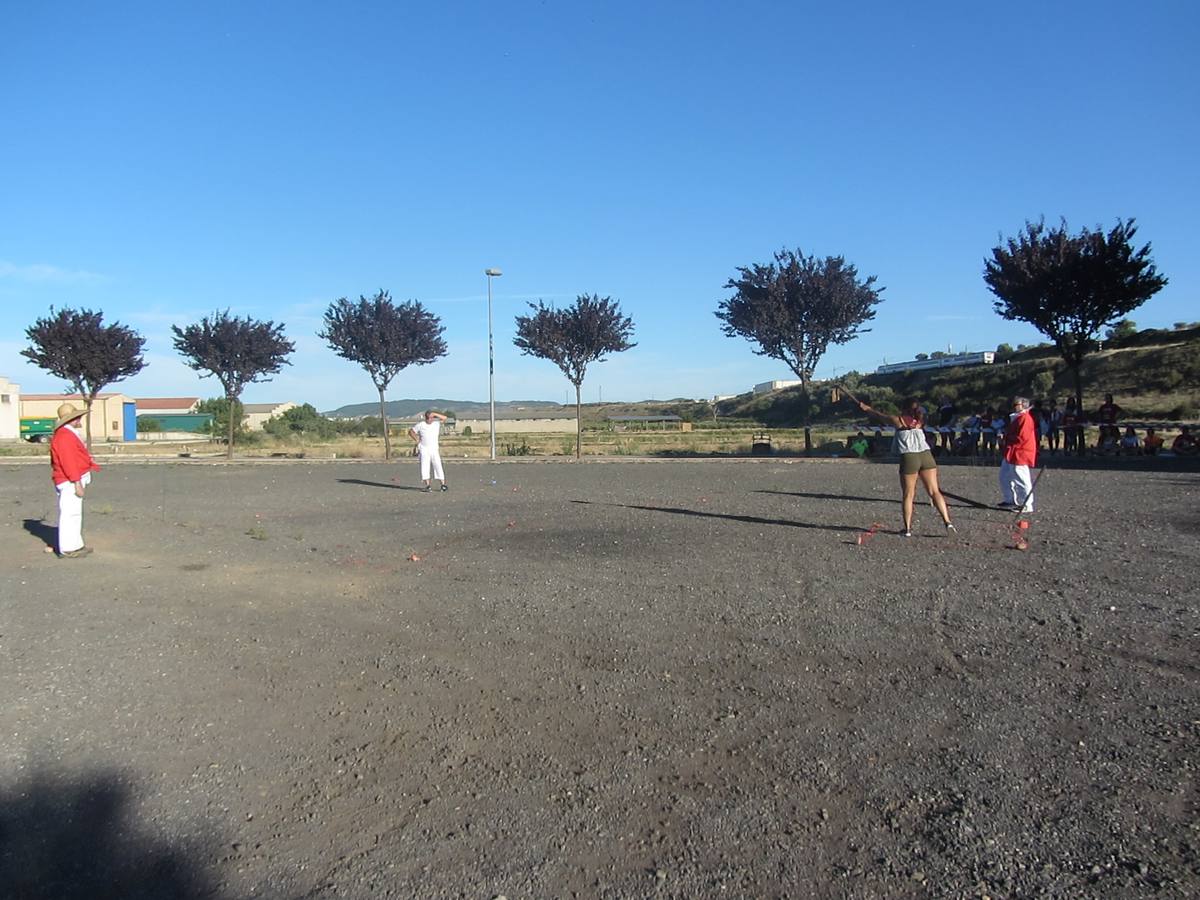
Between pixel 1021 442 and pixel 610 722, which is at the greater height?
pixel 1021 442

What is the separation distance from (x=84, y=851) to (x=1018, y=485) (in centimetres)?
1119

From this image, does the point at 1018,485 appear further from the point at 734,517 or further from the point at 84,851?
the point at 84,851

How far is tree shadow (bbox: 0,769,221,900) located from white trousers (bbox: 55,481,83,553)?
6734mm

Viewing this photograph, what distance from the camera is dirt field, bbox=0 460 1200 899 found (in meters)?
3.18

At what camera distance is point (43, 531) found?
472 inches

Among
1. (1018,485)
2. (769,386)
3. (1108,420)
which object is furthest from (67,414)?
(769,386)

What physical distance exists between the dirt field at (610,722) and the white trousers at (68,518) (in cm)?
30

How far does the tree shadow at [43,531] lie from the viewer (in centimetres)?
1084

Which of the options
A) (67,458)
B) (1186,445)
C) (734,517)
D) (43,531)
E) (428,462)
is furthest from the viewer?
(1186,445)

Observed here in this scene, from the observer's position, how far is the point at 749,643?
Result: 19.0 ft

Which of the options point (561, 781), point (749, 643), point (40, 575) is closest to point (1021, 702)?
point (749, 643)

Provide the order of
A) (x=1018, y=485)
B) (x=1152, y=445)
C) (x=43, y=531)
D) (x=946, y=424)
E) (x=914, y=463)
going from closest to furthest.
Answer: (x=914, y=463), (x=1018, y=485), (x=43, y=531), (x=1152, y=445), (x=946, y=424)

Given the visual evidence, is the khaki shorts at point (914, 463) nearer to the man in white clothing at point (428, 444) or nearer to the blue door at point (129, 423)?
the man in white clothing at point (428, 444)

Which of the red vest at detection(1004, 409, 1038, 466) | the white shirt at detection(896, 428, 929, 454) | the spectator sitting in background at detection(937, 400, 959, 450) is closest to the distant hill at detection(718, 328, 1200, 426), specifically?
the spectator sitting in background at detection(937, 400, 959, 450)
